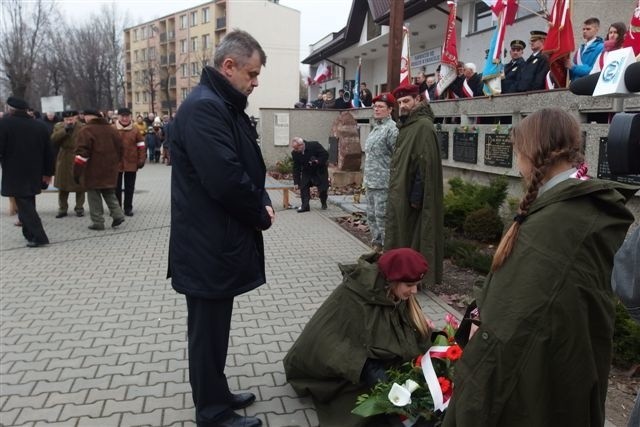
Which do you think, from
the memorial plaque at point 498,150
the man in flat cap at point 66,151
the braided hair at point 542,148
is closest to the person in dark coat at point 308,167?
the memorial plaque at point 498,150

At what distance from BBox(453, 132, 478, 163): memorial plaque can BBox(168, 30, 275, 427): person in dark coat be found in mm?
6398

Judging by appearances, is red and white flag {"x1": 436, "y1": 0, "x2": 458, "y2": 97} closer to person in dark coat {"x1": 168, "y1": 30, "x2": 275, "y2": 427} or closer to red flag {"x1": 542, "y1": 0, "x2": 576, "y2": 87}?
red flag {"x1": 542, "y1": 0, "x2": 576, "y2": 87}

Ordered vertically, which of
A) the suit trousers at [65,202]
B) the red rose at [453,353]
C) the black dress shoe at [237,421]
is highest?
the red rose at [453,353]

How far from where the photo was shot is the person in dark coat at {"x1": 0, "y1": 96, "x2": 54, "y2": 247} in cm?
723

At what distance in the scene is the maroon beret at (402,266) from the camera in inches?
121

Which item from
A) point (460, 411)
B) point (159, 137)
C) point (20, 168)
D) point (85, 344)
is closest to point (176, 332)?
point (85, 344)

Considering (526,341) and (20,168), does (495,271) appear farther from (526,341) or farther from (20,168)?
(20,168)

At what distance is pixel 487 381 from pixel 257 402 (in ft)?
6.80

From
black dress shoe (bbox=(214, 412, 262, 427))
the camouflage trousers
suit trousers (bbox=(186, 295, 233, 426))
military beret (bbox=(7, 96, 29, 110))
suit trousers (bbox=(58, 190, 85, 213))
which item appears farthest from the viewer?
suit trousers (bbox=(58, 190, 85, 213))

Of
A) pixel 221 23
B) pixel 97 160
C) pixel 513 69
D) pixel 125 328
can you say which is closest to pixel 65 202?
pixel 97 160

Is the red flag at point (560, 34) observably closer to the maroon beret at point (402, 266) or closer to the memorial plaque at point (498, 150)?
the memorial plaque at point (498, 150)

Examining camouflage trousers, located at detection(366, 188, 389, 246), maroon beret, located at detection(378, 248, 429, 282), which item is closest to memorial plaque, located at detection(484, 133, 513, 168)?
camouflage trousers, located at detection(366, 188, 389, 246)

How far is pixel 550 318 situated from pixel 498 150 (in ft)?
22.2

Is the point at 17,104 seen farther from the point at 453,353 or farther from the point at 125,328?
the point at 453,353
